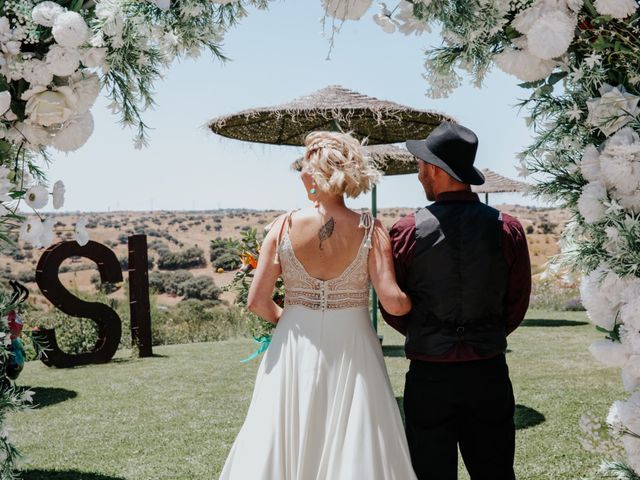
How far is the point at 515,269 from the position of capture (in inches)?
135

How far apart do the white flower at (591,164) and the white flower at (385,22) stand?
908mm

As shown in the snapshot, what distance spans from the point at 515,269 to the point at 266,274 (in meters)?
1.28

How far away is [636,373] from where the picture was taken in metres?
2.36

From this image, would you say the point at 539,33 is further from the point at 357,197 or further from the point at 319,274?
the point at 319,274

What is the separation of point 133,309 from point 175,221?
46.1m

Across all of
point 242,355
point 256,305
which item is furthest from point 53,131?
point 242,355

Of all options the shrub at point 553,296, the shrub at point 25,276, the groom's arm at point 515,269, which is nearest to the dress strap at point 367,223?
the groom's arm at point 515,269

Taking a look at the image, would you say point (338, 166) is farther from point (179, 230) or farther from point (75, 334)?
point (179, 230)

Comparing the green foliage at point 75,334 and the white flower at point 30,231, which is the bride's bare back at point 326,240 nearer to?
the white flower at point 30,231

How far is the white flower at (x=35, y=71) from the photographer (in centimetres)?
252

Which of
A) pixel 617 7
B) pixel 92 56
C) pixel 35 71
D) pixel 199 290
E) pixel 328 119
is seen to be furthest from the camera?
pixel 199 290

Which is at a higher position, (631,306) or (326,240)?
(326,240)

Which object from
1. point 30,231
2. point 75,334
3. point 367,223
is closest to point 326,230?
point 367,223

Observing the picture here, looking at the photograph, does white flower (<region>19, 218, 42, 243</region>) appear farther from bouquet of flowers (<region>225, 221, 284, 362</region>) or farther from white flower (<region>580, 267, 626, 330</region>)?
bouquet of flowers (<region>225, 221, 284, 362</region>)
